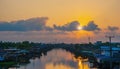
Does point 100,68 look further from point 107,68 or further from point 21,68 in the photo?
point 21,68

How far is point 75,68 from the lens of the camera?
A: 61719 mm

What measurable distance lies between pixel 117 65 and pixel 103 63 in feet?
8.89

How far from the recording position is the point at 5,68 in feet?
172

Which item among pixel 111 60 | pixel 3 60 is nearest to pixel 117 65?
pixel 111 60

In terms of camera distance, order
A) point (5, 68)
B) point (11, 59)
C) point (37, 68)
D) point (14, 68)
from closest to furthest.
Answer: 1. point (5, 68)
2. point (14, 68)
3. point (37, 68)
4. point (11, 59)

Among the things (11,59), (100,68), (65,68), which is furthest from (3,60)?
(100,68)

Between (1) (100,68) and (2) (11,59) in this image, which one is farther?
(2) (11,59)

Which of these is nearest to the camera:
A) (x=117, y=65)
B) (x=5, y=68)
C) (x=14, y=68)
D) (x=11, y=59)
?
(x=117, y=65)

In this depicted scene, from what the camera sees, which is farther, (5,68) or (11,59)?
(11,59)

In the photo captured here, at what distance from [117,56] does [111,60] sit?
99.1 inches

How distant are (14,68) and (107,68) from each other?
15.4 meters

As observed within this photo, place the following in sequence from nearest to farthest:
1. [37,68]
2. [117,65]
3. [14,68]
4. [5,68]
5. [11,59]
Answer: [117,65], [5,68], [14,68], [37,68], [11,59]

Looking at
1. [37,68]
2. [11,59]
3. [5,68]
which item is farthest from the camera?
[11,59]

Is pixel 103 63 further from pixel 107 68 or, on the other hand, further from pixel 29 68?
pixel 29 68
